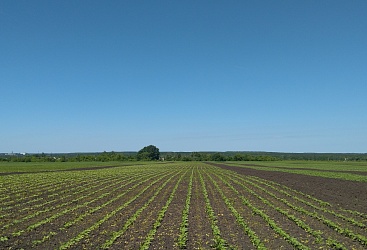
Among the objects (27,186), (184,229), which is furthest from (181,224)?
(27,186)

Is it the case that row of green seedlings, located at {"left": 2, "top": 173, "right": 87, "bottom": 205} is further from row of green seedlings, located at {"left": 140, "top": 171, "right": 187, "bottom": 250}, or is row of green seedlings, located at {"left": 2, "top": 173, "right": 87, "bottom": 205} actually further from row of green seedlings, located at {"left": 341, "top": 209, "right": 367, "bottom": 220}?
row of green seedlings, located at {"left": 341, "top": 209, "right": 367, "bottom": 220}

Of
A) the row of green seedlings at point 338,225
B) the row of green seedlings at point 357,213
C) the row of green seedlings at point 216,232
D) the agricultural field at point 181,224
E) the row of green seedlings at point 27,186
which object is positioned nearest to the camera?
the row of green seedlings at point 216,232

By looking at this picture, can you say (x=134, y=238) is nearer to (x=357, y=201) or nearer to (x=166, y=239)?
(x=166, y=239)

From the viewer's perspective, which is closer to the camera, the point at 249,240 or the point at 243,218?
the point at 249,240

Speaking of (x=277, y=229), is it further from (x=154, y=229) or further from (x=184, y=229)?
(x=154, y=229)

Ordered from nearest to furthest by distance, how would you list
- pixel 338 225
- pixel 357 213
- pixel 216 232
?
pixel 216 232 → pixel 338 225 → pixel 357 213

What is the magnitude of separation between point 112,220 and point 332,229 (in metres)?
8.66

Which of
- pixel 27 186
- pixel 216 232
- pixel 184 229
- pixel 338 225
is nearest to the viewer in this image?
pixel 216 232

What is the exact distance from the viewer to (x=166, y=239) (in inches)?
429

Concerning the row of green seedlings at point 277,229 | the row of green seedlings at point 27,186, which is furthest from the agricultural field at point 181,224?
the row of green seedlings at point 27,186

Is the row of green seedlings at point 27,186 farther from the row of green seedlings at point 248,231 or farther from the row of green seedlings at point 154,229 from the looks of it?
the row of green seedlings at point 248,231

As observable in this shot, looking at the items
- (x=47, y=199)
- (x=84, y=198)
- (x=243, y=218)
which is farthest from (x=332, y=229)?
(x=47, y=199)

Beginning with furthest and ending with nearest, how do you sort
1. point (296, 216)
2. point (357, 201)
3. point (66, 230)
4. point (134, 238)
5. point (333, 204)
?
point (357, 201) < point (333, 204) < point (296, 216) < point (66, 230) < point (134, 238)

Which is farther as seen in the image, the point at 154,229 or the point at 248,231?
the point at 154,229
